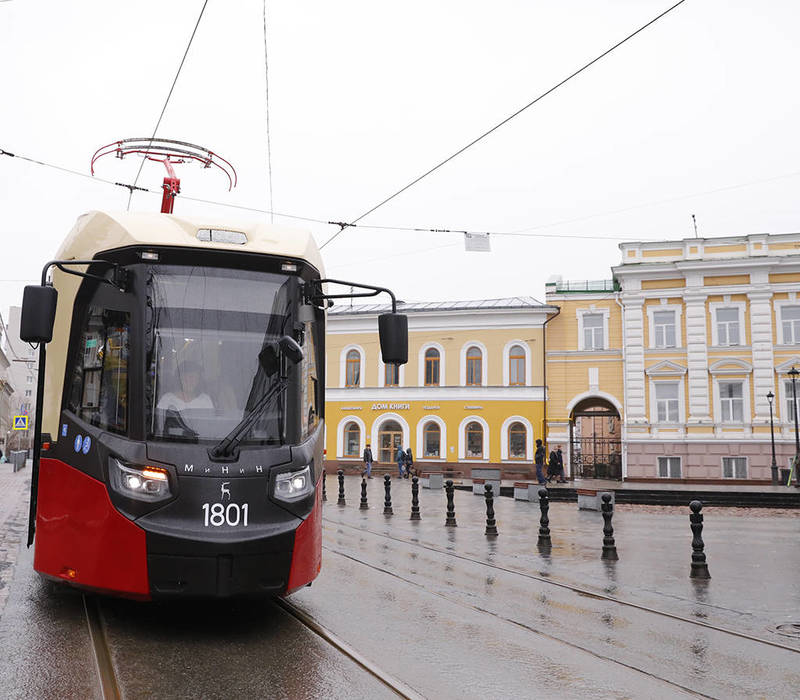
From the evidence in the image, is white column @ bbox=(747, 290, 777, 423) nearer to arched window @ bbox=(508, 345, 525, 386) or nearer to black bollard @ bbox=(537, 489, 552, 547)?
arched window @ bbox=(508, 345, 525, 386)

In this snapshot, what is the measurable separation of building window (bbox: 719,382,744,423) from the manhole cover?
30.3m

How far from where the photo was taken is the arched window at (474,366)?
40875mm

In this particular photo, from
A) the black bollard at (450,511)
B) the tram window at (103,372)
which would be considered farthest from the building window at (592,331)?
the tram window at (103,372)

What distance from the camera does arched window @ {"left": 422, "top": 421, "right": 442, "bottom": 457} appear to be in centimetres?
4097

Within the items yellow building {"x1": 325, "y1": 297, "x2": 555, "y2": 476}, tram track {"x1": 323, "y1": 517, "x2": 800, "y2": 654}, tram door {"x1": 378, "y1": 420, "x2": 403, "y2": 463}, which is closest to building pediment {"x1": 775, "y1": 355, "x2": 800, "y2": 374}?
yellow building {"x1": 325, "y1": 297, "x2": 555, "y2": 476}

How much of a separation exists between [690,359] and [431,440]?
13517mm

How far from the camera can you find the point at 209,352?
6398 millimetres

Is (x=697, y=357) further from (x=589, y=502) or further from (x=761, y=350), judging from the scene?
(x=589, y=502)

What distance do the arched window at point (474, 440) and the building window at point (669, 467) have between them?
28.7 feet

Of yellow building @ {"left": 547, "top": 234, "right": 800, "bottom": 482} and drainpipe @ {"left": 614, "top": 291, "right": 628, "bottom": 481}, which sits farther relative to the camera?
drainpipe @ {"left": 614, "top": 291, "right": 628, "bottom": 481}

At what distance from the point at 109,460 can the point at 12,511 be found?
1488 cm

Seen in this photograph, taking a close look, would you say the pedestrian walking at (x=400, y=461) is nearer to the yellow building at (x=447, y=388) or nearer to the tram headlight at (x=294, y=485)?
the yellow building at (x=447, y=388)

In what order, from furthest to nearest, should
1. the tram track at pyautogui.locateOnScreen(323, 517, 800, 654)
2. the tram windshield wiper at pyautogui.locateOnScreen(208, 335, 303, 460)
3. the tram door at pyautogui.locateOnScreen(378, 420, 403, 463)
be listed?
the tram door at pyautogui.locateOnScreen(378, 420, 403, 463), the tram track at pyautogui.locateOnScreen(323, 517, 800, 654), the tram windshield wiper at pyautogui.locateOnScreen(208, 335, 303, 460)

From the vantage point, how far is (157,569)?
593cm
